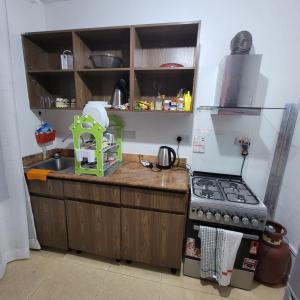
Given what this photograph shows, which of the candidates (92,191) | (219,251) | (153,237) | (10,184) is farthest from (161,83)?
(10,184)

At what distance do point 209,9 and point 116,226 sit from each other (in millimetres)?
2084

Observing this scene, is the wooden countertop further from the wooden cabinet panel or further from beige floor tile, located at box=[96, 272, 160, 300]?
beige floor tile, located at box=[96, 272, 160, 300]

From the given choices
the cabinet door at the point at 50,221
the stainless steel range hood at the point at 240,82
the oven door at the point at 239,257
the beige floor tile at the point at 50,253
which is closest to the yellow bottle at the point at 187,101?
the stainless steel range hood at the point at 240,82

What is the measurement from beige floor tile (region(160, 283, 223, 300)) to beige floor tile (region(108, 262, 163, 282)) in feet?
0.36

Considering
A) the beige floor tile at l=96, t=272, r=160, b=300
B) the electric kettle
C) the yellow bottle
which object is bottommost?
the beige floor tile at l=96, t=272, r=160, b=300

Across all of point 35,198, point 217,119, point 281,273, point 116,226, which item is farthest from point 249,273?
point 35,198

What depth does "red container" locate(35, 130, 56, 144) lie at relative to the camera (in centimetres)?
184

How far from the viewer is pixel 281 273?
1.40 metres

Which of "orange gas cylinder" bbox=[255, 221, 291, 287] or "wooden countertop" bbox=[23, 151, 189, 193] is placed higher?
"wooden countertop" bbox=[23, 151, 189, 193]

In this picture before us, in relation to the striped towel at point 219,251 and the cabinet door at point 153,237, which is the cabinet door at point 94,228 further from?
the striped towel at point 219,251

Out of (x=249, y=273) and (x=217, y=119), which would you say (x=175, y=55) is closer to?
(x=217, y=119)

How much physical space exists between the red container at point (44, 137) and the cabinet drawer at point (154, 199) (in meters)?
1.16

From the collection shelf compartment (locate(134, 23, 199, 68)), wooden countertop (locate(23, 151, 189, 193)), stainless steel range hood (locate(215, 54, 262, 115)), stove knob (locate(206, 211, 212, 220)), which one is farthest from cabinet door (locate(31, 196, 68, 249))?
stainless steel range hood (locate(215, 54, 262, 115))

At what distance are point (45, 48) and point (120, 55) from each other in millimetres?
854
